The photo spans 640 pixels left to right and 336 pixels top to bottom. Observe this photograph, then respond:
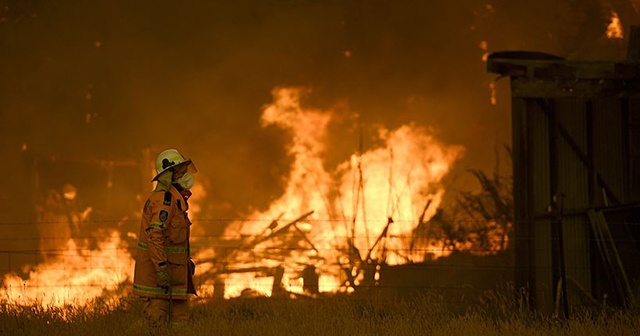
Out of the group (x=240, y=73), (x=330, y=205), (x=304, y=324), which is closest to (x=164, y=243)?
(x=304, y=324)

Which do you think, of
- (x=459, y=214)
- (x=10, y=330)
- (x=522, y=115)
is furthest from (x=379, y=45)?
(x=10, y=330)

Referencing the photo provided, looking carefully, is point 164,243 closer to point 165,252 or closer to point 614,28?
point 165,252

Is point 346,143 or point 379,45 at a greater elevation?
point 379,45

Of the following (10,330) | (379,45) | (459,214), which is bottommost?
(10,330)

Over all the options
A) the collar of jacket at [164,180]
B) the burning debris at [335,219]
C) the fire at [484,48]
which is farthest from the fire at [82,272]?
the collar of jacket at [164,180]

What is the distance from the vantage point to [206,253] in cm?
1850

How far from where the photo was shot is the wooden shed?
1207 centimetres

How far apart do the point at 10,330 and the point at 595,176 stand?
7024 millimetres

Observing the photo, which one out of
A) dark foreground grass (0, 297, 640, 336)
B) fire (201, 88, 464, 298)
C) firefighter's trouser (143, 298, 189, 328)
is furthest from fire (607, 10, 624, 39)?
firefighter's trouser (143, 298, 189, 328)

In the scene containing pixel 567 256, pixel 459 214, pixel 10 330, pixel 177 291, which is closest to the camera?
pixel 177 291

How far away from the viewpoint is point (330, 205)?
18.8m

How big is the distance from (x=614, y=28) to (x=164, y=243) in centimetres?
1411

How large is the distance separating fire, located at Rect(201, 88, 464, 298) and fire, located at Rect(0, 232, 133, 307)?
1.91m

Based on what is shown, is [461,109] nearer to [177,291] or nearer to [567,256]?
[567,256]
